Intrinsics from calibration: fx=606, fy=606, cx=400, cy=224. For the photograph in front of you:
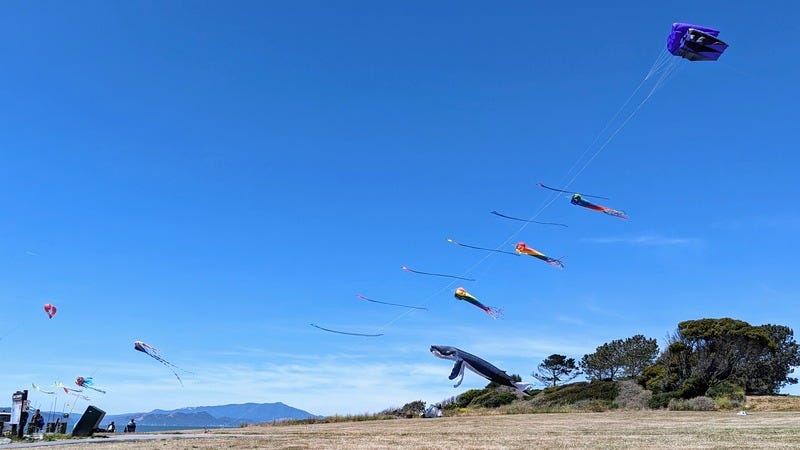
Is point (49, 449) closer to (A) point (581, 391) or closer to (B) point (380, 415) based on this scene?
(B) point (380, 415)

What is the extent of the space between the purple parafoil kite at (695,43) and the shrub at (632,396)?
39364 mm

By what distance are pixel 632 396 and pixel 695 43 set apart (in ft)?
152

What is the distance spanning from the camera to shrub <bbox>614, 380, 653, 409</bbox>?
49531mm

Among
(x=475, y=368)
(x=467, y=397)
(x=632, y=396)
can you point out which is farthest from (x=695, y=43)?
(x=467, y=397)

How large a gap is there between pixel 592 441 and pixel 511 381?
2913 millimetres

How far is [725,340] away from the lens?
55719 mm

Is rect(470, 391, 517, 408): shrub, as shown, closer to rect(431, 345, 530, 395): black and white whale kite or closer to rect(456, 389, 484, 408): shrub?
rect(456, 389, 484, 408): shrub

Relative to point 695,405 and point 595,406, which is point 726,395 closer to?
point 695,405

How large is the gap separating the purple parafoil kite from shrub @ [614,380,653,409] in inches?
1550

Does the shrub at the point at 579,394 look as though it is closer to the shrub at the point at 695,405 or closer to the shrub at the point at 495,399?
the shrub at the point at 495,399

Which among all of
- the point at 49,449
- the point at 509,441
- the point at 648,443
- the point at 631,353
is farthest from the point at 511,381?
the point at 631,353

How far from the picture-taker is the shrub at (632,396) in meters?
49.5

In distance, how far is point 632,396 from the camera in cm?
5412

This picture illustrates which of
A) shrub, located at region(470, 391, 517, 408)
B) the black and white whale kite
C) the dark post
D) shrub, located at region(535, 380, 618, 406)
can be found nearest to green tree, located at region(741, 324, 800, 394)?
shrub, located at region(535, 380, 618, 406)
